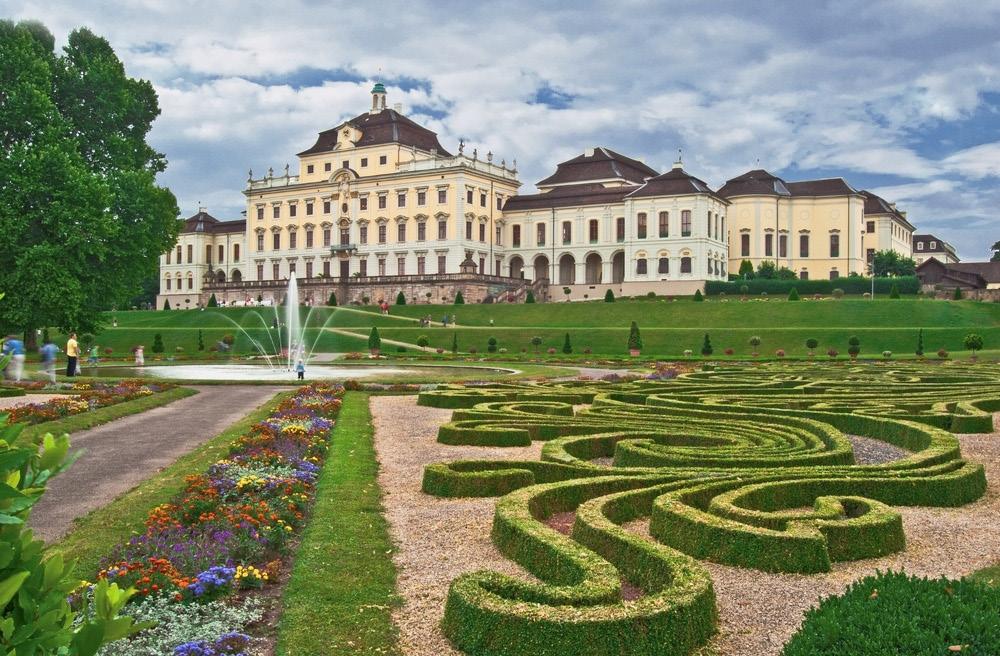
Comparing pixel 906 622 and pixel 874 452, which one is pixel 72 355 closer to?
pixel 874 452

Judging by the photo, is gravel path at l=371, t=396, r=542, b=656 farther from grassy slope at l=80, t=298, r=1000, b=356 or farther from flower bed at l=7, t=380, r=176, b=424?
grassy slope at l=80, t=298, r=1000, b=356

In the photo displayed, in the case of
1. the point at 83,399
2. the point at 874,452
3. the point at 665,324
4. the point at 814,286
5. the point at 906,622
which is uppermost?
the point at 814,286

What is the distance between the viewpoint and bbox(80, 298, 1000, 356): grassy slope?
132 ft

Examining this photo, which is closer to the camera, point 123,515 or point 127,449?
point 123,515

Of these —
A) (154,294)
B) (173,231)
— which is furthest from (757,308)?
(154,294)

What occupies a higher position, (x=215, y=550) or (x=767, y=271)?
(x=767, y=271)

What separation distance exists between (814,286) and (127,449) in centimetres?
5497

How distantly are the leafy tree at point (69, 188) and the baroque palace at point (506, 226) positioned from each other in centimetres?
3580

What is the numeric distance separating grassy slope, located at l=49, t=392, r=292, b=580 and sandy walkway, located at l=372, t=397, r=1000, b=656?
6.15ft

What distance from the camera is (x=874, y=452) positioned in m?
9.85

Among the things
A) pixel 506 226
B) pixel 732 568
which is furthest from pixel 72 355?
pixel 506 226

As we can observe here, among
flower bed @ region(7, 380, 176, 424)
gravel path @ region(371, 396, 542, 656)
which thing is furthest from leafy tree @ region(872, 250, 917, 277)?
gravel path @ region(371, 396, 542, 656)

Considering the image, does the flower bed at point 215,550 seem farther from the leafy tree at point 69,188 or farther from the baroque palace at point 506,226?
the baroque palace at point 506,226

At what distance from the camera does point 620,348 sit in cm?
4038
